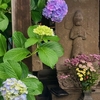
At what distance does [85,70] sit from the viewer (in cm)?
184

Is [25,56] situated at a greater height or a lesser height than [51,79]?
greater

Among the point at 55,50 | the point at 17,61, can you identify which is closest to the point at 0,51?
the point at 17,61

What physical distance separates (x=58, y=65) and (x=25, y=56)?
870mm

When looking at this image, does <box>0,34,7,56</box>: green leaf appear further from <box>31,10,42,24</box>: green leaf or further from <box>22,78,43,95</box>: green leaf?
<box>31,10,42,24</box>: green leaf

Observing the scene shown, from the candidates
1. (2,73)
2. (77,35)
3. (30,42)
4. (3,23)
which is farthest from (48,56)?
(77,35)

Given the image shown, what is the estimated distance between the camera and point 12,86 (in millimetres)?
1067

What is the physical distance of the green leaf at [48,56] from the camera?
1.21 metres

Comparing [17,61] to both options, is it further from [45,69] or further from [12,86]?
[45,69]

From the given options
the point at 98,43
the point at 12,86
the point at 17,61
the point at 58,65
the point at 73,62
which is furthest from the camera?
the point at 98,43

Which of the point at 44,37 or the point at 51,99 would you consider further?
the point at 51,99

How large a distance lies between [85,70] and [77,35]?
1.16 feet

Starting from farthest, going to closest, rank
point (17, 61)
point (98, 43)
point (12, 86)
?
point (98, 43) → point (17, 61) → point (12, 86)

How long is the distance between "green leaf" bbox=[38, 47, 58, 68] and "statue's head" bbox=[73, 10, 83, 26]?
2.95 ft

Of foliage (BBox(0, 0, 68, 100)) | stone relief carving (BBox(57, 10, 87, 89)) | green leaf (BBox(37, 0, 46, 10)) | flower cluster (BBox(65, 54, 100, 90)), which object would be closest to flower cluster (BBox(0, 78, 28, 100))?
foliage (BBox(0, 0, 68, 100))
